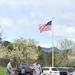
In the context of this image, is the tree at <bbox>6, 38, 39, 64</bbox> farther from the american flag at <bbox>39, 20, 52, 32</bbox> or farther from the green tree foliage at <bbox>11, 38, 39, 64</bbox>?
the american flag at <bbox>39, 20, 52, 32</bbox>

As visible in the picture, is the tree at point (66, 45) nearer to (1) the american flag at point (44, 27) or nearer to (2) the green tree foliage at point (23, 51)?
(2) the green tree foliage at point (23, 51)

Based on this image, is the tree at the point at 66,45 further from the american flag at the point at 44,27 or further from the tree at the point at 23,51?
the american flag at the point at 44,27

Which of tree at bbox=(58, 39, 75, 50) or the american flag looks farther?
tree at bbox=(58, 39, 75, 50)

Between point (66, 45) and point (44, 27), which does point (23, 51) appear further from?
point (44, 27)

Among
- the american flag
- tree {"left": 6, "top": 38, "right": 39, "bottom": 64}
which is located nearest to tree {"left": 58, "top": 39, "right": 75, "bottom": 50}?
tree {"left": 6, "top": 38, "right": 39, "bottom": 64}

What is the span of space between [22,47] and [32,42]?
4.10 metres

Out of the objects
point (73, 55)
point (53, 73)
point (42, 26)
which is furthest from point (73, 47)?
point (53, 73)

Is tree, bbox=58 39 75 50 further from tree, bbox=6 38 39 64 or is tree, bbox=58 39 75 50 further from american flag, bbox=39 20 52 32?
american flag, bbox=39 20 52 32

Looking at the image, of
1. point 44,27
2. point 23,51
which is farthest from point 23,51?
point 44,27

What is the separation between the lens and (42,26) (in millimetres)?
44844

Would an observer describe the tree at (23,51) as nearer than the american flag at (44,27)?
No

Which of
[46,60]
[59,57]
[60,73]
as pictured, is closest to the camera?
[60,73]

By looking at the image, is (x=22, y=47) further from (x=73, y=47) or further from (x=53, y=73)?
(x=53, y=73)

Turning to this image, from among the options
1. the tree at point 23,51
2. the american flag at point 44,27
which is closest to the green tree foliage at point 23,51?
the tree at point 23,51
